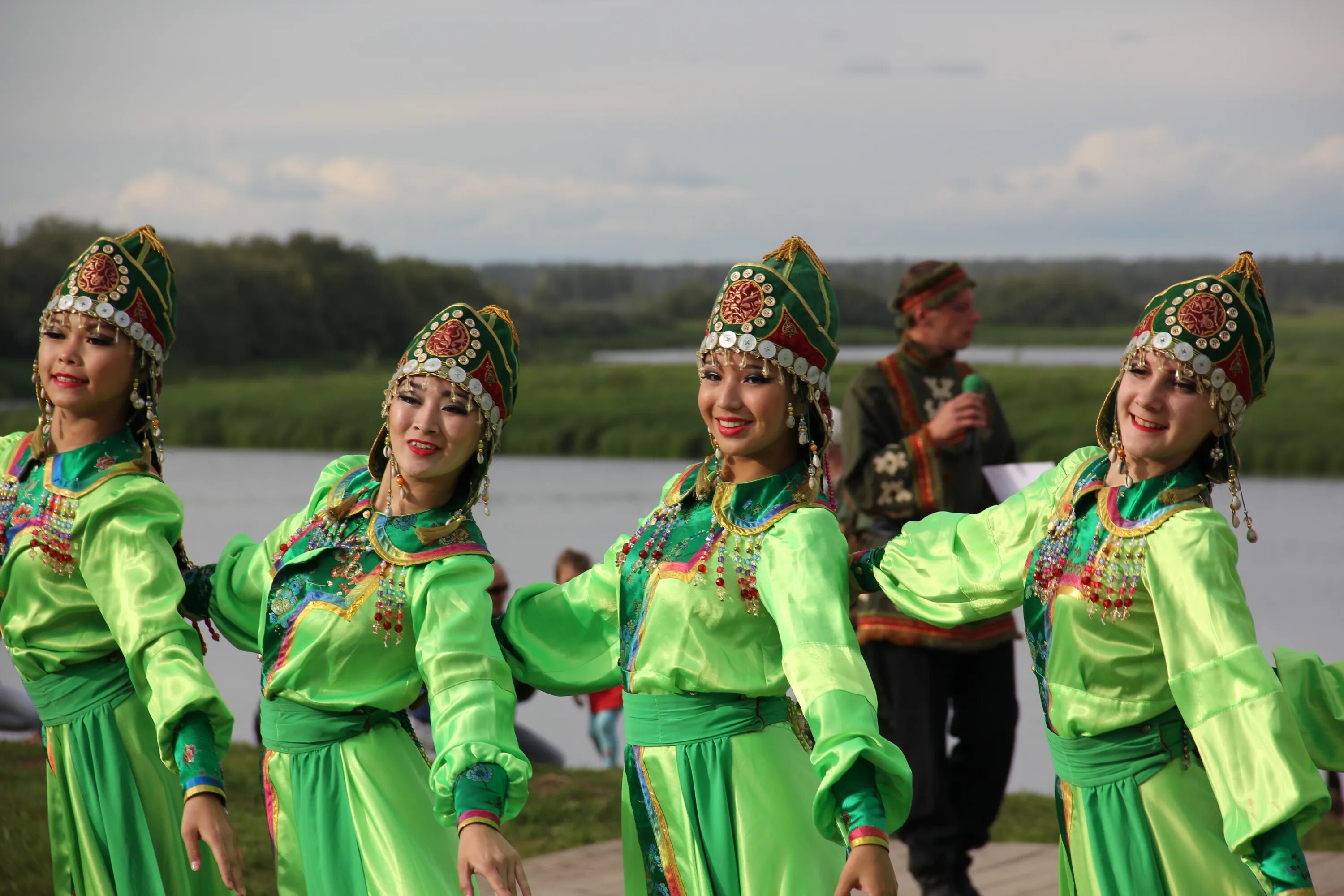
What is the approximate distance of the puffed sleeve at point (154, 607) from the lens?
9.12ft

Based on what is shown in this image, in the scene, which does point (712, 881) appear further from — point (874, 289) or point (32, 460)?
point (874, 289)

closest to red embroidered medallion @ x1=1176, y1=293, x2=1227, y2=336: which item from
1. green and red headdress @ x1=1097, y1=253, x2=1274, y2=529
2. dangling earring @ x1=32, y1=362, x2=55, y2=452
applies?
green and red headdress @ x1=1097, y1=253, x2=1274, y2=529

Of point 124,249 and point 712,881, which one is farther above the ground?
point 124,249

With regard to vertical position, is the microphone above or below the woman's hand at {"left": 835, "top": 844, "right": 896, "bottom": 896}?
above

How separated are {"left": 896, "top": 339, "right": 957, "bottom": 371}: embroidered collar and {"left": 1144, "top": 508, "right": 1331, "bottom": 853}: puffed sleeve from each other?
2265 mm

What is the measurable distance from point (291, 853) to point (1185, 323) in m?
1.81

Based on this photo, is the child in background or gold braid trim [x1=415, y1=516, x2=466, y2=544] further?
the child in background

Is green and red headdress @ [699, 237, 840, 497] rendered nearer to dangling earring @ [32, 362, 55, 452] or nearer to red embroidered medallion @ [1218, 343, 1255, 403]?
red embroidered medallion @ [1218, 343, 1255, 403]

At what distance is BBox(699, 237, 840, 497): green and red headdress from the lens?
105 inches

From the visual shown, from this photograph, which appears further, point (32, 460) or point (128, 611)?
point (32, 460)

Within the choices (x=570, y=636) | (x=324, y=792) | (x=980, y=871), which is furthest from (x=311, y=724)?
(x=980, y=871)

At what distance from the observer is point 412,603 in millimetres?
2711

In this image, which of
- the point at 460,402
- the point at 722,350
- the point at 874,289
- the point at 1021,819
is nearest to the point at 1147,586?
the point at 722,350

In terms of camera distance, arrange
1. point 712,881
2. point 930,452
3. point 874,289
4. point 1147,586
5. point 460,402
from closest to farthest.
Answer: point 1147,586, point 712,881, point 460,402, point 930,452, point 874,289
